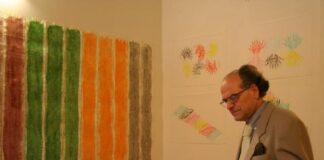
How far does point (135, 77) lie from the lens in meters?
3.12

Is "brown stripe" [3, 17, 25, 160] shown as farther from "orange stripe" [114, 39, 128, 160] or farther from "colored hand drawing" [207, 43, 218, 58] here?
"colored hand drawing" [207, 43, 218, 58]

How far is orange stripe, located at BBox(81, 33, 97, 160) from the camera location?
8.95ft

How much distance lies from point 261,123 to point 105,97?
1.41 metres

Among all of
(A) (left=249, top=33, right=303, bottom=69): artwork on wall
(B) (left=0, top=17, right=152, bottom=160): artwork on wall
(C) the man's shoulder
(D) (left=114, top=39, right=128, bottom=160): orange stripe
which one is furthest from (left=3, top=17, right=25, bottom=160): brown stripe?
(A) (left=249, top=33, right=303, bottom=69): artwork on wall

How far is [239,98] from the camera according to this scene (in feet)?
6.25

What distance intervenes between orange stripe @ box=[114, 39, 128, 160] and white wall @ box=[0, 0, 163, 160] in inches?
5.8

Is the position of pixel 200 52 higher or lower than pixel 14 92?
higher

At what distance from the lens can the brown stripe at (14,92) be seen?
91.5 inches

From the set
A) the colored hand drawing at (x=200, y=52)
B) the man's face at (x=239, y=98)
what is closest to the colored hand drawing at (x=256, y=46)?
the colored hand drawing at (x=200, y=52)

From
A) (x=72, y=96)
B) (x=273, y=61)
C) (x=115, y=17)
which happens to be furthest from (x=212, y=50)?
(x=72, y=96)

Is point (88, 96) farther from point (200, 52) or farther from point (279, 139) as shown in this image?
point (279, 139)

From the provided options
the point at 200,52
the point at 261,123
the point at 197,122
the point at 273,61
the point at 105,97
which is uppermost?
the point at 200,52

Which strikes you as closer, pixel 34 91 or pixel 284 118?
pixel 284 118

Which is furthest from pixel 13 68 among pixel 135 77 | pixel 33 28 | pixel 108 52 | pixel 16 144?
pixel 135 77
